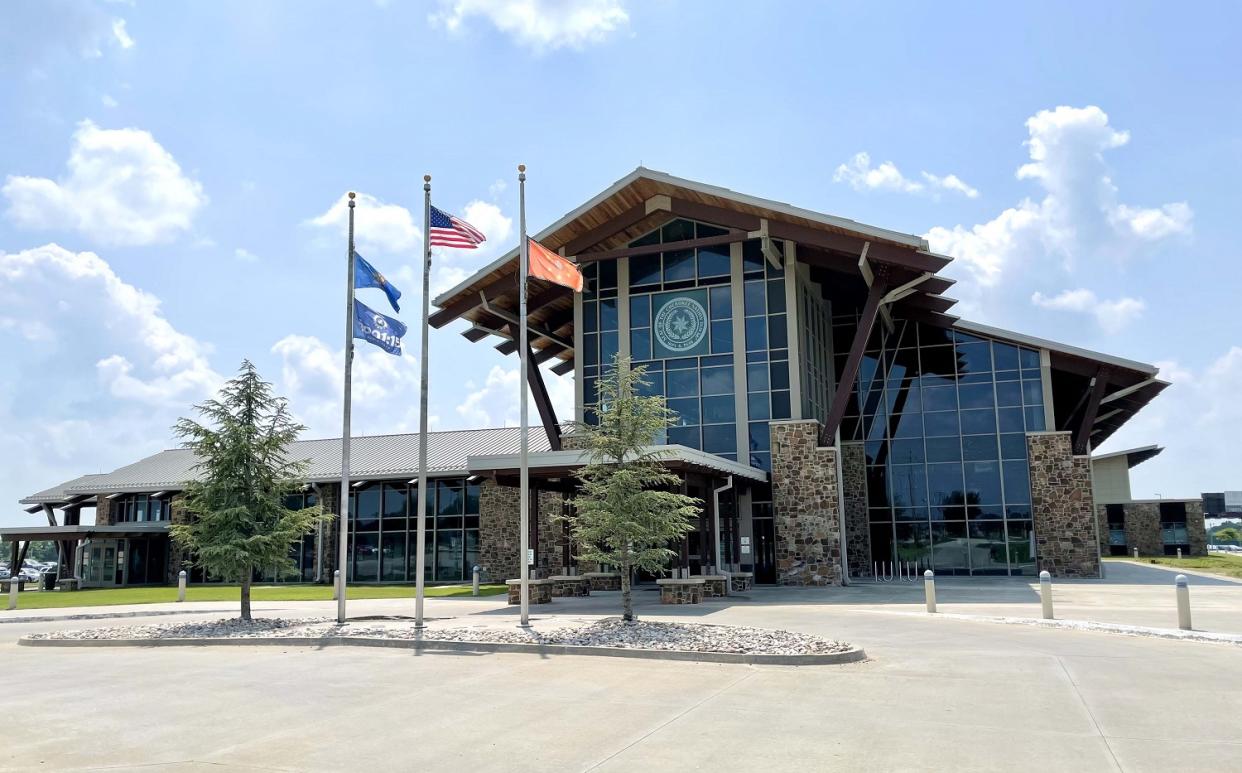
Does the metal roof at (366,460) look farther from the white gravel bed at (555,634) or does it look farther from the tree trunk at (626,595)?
the tree trunk at (626,595)

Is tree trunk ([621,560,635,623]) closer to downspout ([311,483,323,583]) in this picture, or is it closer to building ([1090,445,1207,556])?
downspout ([311,483,323,583])

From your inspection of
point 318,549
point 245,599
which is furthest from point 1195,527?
point 245,599

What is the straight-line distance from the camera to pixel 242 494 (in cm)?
1870

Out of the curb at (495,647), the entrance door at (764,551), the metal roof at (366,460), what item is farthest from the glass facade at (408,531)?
the curb at (495,647)

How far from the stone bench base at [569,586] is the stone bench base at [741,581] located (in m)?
4.27

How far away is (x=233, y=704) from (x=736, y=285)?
2283 cm

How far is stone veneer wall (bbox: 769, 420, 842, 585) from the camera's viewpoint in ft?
91.6

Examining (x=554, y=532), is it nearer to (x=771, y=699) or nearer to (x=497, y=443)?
(x=497, y=443)

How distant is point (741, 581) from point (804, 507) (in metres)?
3.33

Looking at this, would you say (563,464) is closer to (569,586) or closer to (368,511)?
(569,586)

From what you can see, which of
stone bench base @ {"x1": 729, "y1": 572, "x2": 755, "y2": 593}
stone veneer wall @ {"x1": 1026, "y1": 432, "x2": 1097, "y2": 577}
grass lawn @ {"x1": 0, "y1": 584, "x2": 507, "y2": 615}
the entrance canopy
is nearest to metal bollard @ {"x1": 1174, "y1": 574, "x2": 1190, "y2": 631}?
the entrance canopy

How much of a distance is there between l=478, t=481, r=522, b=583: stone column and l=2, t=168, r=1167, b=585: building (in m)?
0.09

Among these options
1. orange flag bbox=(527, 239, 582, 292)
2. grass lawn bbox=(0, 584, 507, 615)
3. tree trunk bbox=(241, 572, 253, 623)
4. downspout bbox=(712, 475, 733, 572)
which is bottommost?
grass lawn bbox=(0, 584, 507, 615)

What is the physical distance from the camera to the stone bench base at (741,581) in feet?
86.1
